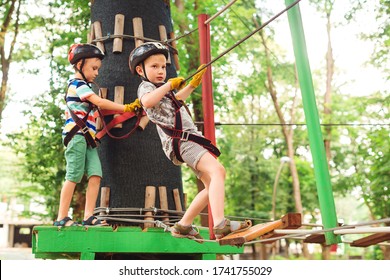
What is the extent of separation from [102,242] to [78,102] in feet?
3.87

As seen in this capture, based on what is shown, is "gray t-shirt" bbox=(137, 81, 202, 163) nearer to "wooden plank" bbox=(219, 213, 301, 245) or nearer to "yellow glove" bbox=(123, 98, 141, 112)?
"yellow glove" bbox=(123, 98, 141, 112)

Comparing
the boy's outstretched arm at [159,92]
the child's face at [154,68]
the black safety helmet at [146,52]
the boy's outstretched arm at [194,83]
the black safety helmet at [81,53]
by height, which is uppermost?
the black safety helmet at [81,53]

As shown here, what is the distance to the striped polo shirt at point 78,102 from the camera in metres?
4.62

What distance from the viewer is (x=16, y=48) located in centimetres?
1873

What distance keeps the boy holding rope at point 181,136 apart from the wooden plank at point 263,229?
160mm

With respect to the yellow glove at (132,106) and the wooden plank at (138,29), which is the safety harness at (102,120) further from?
the wooden plank at (138,29)

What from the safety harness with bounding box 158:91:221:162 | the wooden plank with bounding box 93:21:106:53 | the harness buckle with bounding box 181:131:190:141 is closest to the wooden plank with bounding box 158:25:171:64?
the wooden plank with bounding box 93:21:106:53

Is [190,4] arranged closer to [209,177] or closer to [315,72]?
[209,177]

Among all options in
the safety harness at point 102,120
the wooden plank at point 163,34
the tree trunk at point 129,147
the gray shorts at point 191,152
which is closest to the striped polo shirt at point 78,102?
the safety harness at point 102,120

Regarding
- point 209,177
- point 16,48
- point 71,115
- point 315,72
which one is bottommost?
point 209,177

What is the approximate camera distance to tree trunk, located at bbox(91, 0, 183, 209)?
518 cm
